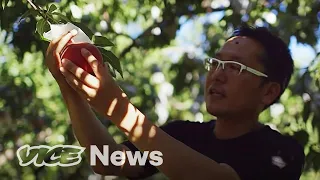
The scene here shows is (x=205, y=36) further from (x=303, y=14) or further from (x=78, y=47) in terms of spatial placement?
(x=78, y=47)

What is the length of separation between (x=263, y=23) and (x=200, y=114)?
51.3 inches

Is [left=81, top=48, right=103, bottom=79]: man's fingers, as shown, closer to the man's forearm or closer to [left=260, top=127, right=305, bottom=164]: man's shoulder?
the man's forearm

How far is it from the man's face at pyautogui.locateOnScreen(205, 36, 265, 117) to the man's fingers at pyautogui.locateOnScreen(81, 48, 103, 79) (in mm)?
404

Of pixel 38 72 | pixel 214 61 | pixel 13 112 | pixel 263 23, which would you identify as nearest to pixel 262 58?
pixel 214 61

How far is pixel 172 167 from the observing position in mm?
1179

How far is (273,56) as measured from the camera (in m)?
1.60

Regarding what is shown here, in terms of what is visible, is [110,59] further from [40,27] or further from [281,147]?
[281,147]

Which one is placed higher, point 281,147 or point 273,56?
point 273,56

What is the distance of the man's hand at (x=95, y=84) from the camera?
116 centimetres

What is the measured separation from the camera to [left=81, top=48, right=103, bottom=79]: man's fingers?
3.87 feet

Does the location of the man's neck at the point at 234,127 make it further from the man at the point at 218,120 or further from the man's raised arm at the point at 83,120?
the man's raised arm at the point at 83,120

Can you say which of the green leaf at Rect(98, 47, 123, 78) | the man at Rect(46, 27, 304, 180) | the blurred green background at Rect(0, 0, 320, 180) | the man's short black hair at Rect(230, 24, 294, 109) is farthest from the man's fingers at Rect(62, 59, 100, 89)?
the blurred green background at Rect(0, 0, 320, 180)

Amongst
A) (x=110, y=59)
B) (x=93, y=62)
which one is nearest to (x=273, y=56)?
(x=110, y=59)

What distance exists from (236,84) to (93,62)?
0.46m
